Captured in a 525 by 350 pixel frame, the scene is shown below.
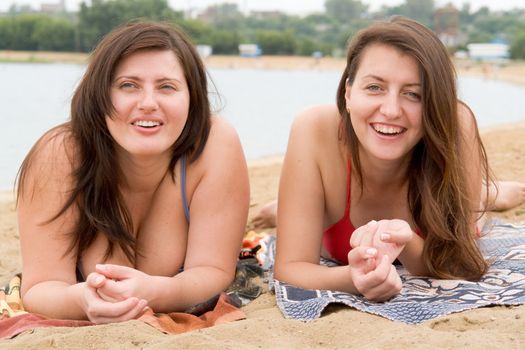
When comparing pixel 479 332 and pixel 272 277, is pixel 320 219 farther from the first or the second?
pixel 479 332

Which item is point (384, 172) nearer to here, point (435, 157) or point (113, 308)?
point (435, 157)

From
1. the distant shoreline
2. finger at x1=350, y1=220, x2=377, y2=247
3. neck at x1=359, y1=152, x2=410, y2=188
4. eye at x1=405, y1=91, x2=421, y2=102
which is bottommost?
the distant shoreline

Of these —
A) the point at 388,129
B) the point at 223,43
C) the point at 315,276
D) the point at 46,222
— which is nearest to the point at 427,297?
the point at 315,276

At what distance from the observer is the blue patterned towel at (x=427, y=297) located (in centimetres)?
270

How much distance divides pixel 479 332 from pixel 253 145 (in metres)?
9.63

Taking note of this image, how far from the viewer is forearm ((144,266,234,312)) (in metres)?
2.84

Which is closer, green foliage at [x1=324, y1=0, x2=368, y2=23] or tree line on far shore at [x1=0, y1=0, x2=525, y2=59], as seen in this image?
tree line on far shore at [x1=0, y1=0, x2=525, y2=59]

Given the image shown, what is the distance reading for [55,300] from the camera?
284cm

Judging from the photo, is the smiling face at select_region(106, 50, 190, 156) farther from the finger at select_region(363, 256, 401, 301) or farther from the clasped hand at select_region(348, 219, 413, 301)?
the finger at select_region(363, 256, 401, 301)

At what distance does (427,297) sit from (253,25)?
250 ft

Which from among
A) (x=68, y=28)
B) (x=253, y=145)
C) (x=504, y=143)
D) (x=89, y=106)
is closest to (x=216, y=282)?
(x=89, y=106)

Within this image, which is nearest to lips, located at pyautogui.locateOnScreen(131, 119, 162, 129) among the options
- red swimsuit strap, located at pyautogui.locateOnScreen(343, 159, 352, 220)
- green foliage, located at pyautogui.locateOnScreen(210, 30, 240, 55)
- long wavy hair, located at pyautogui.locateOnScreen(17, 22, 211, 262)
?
long wavy hair, located at pyautogui.locateOnScreen(17, 22, 211, 262)

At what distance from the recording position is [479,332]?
236cm

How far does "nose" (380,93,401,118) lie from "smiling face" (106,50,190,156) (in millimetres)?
782
